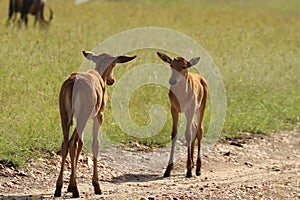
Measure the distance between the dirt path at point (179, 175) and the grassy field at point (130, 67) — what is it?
34cm

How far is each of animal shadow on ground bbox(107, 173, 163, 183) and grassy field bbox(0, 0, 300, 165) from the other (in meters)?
0.93

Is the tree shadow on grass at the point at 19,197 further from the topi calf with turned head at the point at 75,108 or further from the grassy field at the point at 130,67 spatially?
the grassy field at the point at 130,67

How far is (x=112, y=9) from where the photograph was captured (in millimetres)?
24125

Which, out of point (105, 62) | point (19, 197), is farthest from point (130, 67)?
point (19, 197)

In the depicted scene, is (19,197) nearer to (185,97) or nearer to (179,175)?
(179,175)

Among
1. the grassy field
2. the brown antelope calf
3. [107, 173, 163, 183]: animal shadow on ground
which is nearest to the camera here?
[107, 173, 163, 183]: animal shadow on ground

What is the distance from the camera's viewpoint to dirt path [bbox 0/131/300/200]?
28.9 ft

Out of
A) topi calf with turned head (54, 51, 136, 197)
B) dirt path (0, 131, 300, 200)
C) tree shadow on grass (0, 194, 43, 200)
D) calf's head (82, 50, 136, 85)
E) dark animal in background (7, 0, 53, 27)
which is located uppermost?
dark animal in background (7, 0, 53, 27)

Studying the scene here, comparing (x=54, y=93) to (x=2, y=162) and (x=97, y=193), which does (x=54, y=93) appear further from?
(x=97, y=193)

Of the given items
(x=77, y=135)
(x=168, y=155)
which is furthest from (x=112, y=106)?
(x=77, y=135)

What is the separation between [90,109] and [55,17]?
13734 millimetres

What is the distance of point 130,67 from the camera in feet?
48.1

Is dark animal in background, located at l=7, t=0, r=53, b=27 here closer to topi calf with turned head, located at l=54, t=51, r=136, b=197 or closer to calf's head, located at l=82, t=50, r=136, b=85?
calf's head, located at l=82, t=50, r=136, b=85

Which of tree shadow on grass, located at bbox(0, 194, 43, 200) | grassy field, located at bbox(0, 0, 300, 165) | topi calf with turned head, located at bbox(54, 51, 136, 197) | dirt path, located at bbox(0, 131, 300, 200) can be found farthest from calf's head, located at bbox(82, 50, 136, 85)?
tree shadow on grass, located at bbox(0, 194, 43, 200)
